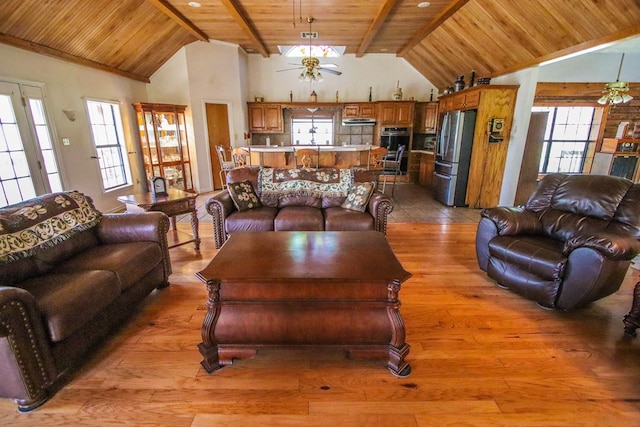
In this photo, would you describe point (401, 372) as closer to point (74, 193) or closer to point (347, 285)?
point (347, 285)

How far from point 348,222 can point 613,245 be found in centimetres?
204

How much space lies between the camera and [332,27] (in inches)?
217

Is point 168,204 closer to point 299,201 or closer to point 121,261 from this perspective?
point 121,261

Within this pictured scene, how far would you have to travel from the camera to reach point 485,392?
62.1 inches

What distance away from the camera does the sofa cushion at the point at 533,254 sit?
2168mm

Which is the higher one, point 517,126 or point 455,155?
point 517,126

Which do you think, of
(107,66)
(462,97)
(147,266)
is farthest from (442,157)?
(107,66)

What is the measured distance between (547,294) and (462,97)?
14.0 ft

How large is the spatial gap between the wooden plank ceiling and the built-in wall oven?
5.13 feet

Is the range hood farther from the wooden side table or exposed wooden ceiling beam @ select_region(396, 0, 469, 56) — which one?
the wooden side table

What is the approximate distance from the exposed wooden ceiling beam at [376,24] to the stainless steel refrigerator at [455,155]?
2.03m

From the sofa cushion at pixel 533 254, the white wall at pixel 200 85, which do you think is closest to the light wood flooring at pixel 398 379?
the sofa cushion at pixel 533 254

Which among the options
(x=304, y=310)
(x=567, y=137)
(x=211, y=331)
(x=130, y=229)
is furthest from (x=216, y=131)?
(x=567, y=137)

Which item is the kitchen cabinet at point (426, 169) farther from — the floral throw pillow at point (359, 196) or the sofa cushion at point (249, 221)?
the sofa cushion at point (249, 221)
